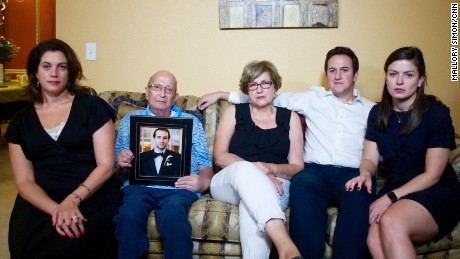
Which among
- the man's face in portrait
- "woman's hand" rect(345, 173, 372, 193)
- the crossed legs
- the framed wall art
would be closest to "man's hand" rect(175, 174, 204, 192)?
the man's face in portrait

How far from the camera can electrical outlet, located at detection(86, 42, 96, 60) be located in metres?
2.67

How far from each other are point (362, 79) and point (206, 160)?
1273 millimetres

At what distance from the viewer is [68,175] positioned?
1606 mm

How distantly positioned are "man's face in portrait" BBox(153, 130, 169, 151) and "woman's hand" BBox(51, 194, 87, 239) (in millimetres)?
482

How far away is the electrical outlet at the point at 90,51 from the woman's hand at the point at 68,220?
1.49 meters

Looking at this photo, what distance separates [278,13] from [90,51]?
54.2 inches

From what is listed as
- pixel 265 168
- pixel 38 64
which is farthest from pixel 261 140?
pixel 38 64

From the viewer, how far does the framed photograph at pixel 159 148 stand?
1796mm

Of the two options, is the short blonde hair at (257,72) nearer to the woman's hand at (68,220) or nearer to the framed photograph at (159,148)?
the framed photograph at (159,148)

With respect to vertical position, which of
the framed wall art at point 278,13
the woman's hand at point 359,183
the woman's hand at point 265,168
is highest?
the framed wall art at point 278,13

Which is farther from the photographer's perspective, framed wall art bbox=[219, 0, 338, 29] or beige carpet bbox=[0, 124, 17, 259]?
framed wall art bbox=[219, 0, 338, 29]

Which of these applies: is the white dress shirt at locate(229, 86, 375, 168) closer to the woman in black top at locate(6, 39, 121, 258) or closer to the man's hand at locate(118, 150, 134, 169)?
the man's hand at locate(118, 150, 134, 169)

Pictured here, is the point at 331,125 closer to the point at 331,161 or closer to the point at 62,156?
Answer: the point at 331,161

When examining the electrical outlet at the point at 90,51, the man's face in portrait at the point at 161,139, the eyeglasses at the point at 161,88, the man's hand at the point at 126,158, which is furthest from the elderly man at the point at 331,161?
the electrical outlet at the point at 90,51
